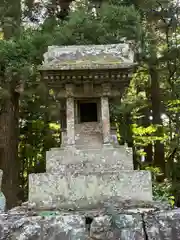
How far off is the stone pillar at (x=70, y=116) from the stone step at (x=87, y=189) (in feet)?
2.67

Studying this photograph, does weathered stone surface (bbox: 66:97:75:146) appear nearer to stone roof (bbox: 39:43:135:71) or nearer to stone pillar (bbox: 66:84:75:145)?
stone pillar (bbox: 66:84:75:145)

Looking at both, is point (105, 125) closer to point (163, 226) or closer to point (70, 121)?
point (70, 121)

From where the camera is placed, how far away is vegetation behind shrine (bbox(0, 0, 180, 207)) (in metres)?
8.70

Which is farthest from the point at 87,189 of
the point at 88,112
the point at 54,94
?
→ the point at 54,94

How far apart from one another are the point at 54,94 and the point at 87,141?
128cm

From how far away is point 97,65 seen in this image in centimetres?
603

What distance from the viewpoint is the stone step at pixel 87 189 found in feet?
19.0

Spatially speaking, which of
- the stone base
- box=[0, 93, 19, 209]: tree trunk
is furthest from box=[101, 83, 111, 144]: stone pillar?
box=[0, 93, 19, 209]: tree trunk

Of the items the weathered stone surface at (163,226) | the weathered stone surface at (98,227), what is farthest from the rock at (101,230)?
the weathered stone surface at (163,226)

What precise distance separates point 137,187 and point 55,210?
1549 mm

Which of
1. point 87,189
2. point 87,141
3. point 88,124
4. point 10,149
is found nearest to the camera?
point 87,189

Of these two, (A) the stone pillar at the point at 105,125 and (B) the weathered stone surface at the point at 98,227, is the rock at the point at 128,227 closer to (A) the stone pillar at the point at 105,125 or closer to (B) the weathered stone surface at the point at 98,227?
(B) the weathered stone surface at the point at 98,227

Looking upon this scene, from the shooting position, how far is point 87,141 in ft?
21.3

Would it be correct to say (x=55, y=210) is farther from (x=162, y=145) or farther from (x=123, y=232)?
(x=162, y=145)
